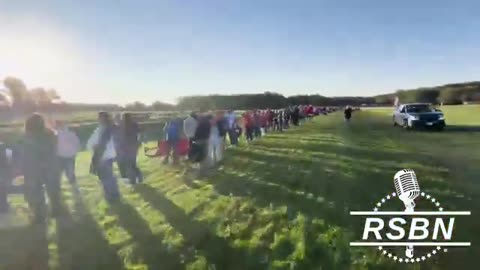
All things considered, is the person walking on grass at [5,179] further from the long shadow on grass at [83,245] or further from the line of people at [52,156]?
the long shadow on grass at [83,245]

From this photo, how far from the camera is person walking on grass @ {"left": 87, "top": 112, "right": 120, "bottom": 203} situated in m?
6.27

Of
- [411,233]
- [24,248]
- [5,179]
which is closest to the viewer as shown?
[411,233]

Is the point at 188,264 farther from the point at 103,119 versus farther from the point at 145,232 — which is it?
the point at 103,119

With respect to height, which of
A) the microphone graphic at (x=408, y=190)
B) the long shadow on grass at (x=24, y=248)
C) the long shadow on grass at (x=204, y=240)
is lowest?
the long shadow on grass at (x=24, y=248)

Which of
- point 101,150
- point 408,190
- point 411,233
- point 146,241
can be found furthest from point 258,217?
point 101,150

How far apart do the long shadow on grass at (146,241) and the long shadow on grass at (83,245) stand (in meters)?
0.20

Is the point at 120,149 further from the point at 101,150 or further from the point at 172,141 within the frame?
the point at 172,141

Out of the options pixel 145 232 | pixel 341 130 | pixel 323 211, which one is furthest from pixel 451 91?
pixel 341 130

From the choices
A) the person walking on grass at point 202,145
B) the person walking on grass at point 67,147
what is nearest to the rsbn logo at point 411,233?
the person walking on grass at point 67,147

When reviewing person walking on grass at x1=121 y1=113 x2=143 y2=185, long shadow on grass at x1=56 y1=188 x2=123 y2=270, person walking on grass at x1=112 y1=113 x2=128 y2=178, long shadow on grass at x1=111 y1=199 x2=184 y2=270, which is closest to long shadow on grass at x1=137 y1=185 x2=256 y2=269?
long shadow on grass at x1=111 y1=199 x2=184 y2=270

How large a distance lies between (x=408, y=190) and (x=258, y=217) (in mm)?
1238

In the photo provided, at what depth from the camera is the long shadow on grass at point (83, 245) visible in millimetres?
4168

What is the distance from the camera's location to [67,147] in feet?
21.6

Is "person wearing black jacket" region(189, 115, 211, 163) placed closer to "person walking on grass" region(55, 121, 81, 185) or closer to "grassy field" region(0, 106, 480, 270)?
"grassy field" region(0, 106, 480, 270)
